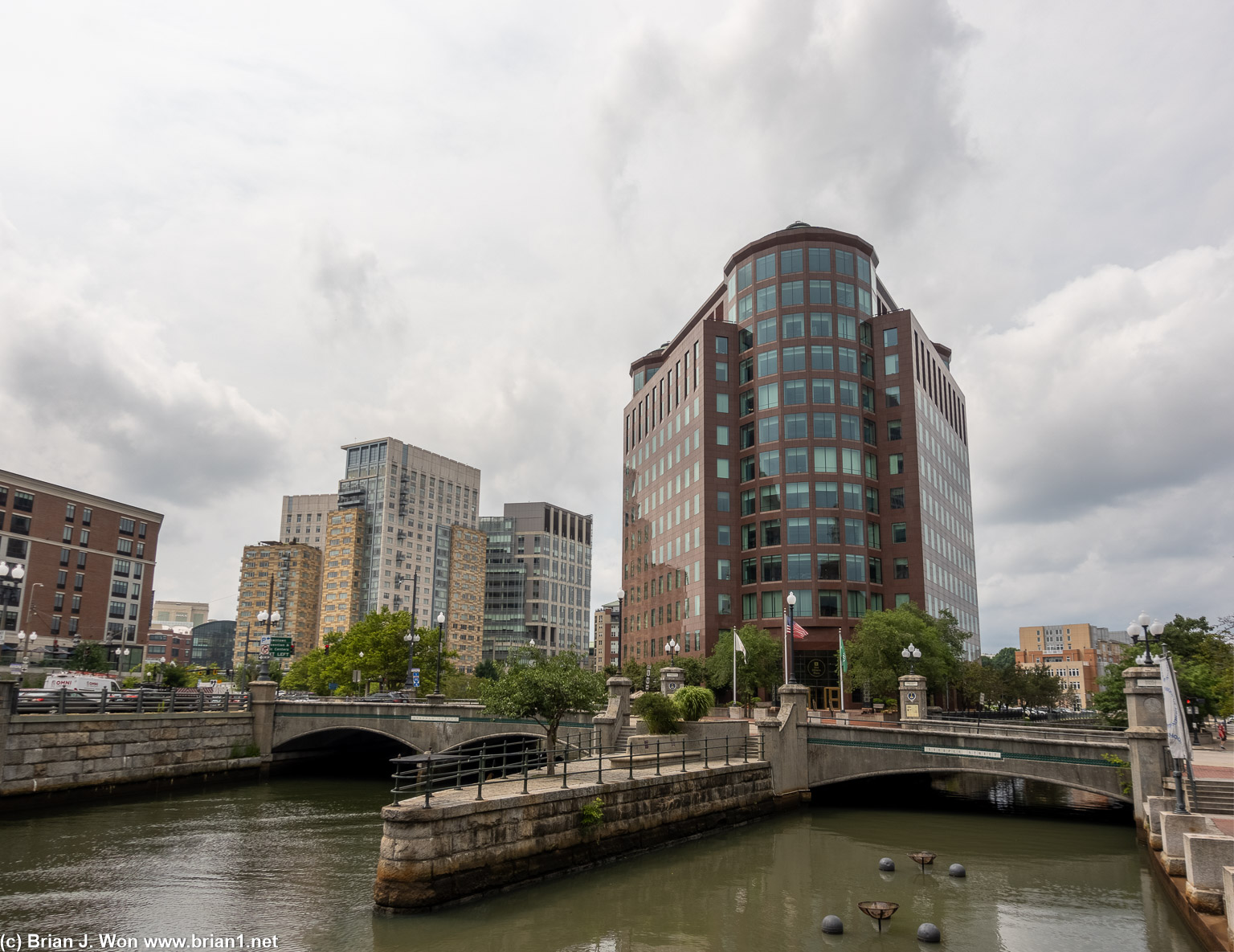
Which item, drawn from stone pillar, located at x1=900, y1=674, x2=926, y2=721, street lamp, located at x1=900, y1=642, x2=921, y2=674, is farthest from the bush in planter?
street lamp, located at x1=900, y1=642, x2=921, y2=674

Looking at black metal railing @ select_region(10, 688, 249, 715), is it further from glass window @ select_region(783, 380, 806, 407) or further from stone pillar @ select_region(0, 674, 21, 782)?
glass window @ select_region(783, 380, 806, 407)

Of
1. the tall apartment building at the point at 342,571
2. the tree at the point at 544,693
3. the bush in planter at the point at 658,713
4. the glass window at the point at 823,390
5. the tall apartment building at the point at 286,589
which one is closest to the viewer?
the tree at the point at 544,693

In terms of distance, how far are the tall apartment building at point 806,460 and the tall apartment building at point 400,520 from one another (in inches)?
4134

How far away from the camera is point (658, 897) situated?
20.2 m

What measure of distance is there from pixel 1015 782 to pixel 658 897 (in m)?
40.1

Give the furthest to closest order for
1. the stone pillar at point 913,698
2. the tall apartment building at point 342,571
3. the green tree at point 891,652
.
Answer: the tall apartment building at point 342,571 < the green tree at point 891,652 < the stone pillar at point 913,698

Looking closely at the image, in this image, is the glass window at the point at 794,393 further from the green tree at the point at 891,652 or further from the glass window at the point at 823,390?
the green tree at the point at 891,652

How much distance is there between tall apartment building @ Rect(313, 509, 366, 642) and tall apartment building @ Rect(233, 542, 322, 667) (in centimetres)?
749

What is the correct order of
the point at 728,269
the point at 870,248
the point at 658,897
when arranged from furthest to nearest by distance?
the point at 728,269
the point at 870,248
the point at 658,897

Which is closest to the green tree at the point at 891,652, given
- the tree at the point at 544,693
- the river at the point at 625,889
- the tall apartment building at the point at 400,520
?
the river at the point at 625,889

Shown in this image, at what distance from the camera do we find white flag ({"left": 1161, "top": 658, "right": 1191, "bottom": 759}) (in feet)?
57.9

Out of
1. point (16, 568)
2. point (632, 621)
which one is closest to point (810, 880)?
point (16, 568)

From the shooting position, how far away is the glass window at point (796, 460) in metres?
72.8

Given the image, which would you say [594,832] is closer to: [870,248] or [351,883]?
[351,883]
